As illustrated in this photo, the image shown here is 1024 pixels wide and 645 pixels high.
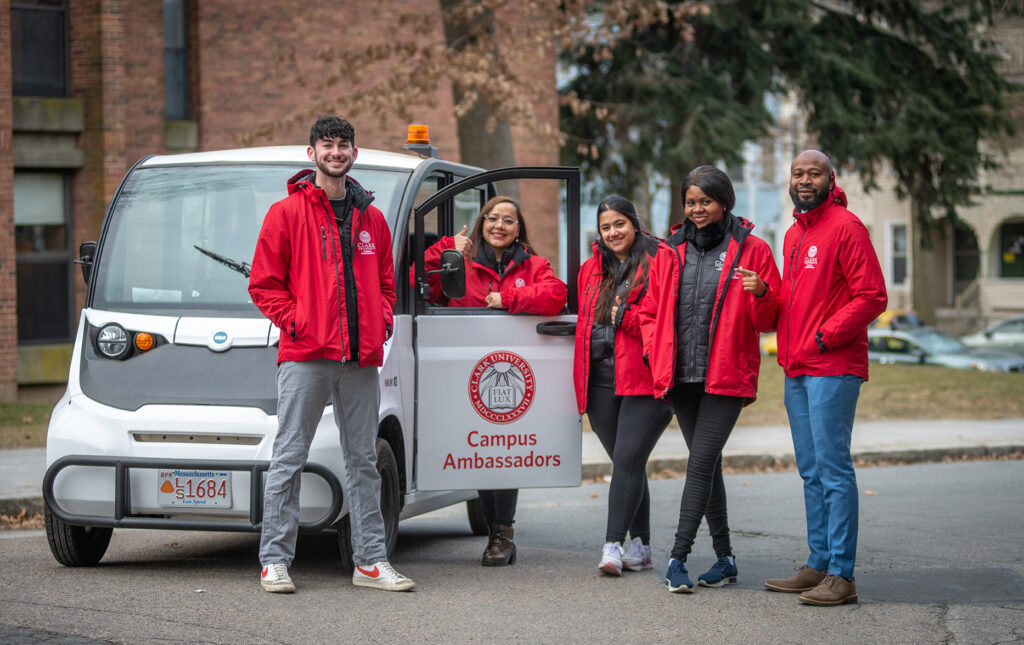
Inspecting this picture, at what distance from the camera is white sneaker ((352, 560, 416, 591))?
6445mm

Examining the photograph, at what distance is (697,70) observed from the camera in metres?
23.0

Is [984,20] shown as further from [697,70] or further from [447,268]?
[447,268]

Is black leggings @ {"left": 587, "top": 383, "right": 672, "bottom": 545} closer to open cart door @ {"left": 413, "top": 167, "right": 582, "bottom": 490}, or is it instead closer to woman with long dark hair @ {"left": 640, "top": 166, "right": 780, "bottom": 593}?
woman with long dark hair @ {"left": 640, "top": 166, "right": 780, "bottom": 593}

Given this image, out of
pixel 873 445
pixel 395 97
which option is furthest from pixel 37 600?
pixel 395 97

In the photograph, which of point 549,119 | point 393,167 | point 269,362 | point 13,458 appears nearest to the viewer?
point 269,362

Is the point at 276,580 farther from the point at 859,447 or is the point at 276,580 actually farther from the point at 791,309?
the point at 859,447

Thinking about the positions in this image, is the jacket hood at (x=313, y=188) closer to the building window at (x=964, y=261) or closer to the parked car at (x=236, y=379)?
the parked car at (x=236, y=379)

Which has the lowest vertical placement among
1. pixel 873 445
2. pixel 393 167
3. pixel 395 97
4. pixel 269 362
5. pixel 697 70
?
pixel 873 445

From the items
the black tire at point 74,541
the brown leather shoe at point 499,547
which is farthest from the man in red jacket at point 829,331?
the black tire at point 74,541

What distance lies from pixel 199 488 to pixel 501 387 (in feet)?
5.61

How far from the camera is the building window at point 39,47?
59.8 ft

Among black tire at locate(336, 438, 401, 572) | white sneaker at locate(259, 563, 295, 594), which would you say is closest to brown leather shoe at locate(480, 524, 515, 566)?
black tire at locate(336, 438, 401, 572)

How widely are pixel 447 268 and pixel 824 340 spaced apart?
1.97m

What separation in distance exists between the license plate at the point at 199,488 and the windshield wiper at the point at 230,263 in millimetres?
1133
